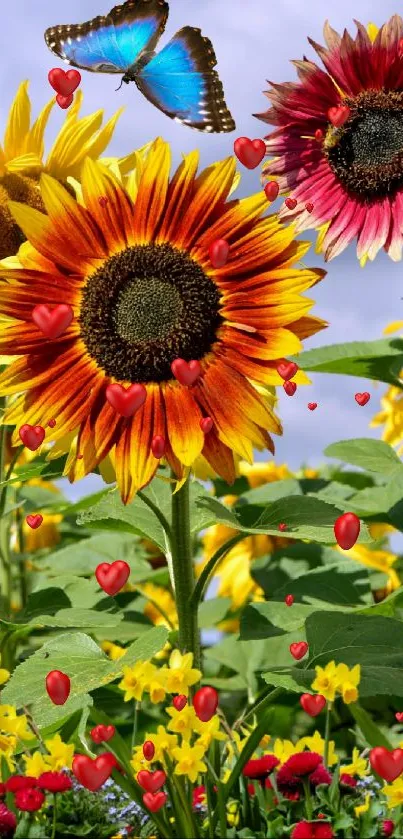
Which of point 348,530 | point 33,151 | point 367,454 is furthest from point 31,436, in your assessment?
point 367,454

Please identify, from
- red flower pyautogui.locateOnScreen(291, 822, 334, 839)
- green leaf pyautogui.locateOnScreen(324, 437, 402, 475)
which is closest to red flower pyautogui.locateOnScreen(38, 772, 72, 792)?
red flower pyautogui.locateOnScreen(291, 822, 334, 839)

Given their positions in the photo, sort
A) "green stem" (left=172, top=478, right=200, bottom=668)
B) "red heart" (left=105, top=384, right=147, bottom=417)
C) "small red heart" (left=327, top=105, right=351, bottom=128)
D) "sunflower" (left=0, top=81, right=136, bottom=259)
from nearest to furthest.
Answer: "red heart" (left=105, top=384, right=147, bottom=417) < "green stem" (left=172, top=478, right=200, bottom=668) < "small red heart" (left=327, top=105, right=351, bottom=128) < "sunflower" (left=0, top=81, right=136, bottom=259)

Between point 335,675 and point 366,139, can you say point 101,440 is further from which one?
point 366,139

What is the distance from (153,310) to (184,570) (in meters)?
0.32

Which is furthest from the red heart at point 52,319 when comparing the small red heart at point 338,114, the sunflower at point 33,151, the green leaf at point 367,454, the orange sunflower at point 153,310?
the green leaf at point 367,454

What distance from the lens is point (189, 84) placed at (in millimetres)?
1365

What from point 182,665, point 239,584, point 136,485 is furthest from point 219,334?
point 239,584

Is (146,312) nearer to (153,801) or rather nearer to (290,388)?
(290,388)

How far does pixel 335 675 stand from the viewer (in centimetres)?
120

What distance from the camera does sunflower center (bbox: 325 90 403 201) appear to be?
1.75 meters

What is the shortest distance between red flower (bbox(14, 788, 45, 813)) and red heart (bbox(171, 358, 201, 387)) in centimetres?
47

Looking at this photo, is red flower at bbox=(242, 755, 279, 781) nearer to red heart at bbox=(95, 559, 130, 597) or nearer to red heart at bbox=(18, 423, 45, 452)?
red heart at bbox=(95, 559, 130, 597)

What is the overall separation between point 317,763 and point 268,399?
1.38 ft

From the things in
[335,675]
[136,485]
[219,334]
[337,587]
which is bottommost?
[337,587]
